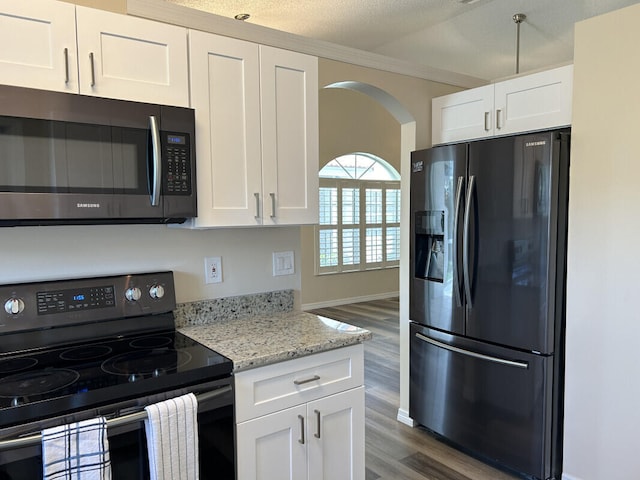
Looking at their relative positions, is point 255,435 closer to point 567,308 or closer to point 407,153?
point 567,308

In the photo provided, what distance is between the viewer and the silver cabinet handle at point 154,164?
1602 millimetres

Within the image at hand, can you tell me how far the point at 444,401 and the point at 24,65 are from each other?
259cm

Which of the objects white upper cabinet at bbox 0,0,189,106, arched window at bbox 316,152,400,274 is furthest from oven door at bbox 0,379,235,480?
arched window at bbox 316,152,400,274

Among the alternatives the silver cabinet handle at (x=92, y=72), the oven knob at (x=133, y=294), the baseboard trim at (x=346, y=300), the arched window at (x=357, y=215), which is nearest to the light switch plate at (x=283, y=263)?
the oven knob at (x=133, y=294)

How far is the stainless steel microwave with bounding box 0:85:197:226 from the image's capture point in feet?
4.62

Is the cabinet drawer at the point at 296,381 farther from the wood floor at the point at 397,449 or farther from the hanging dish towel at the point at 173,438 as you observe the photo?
the wood floor at the point at 397,449

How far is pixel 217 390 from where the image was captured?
151 centimetres

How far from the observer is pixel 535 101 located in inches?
96.7

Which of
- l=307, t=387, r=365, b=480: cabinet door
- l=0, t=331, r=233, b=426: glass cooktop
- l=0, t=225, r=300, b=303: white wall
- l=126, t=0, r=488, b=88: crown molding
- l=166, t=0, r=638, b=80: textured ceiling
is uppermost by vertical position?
l=166, t=0, r=638, b=80: textured ceiling

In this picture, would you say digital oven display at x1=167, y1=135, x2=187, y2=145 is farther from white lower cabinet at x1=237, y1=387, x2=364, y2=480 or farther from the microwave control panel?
white lower cabinet at x1=237, y1=387, x2=364, y2=480

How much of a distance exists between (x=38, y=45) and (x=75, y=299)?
0.88 meters

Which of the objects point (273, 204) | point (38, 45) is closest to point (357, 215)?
point (273, 204)

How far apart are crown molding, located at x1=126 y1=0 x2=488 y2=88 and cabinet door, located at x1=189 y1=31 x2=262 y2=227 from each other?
227 millimetres

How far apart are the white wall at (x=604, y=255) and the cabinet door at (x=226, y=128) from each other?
1.52 metres
